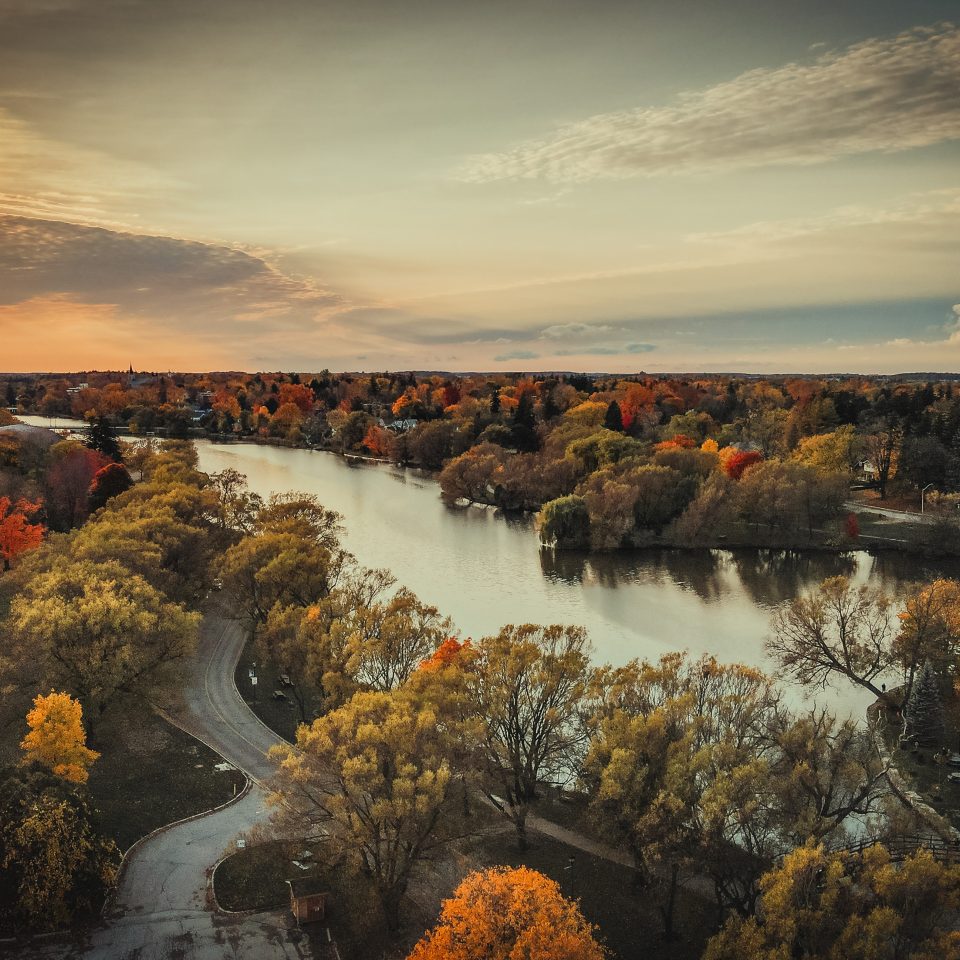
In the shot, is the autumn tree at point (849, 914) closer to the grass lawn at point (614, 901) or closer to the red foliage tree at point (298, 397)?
the grass lawn at point (614, 901)

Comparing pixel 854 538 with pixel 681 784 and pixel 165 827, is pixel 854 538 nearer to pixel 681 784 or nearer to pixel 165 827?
pixel 681 784

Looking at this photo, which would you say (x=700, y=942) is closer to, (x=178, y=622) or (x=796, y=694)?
(x=796, y=694)

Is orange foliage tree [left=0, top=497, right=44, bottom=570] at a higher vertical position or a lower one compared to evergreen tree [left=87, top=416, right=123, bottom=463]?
lower

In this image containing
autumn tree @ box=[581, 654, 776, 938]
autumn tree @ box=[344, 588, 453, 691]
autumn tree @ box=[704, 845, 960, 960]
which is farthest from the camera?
autumn tree @ box=[344, 588, 453, 691]

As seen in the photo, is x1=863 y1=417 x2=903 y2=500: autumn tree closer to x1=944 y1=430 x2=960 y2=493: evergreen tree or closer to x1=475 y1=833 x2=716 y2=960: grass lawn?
x1=944 y1=430 x2=960 y2=493: evergreen tree

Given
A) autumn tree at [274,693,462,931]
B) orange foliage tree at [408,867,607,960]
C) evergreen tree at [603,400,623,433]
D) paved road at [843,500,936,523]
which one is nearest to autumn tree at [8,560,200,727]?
autumn tree at [274,693,462,931]

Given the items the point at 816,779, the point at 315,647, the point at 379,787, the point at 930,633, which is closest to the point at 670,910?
the point at 816,779
